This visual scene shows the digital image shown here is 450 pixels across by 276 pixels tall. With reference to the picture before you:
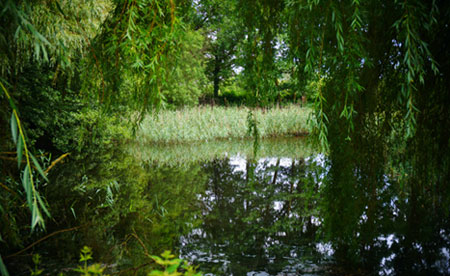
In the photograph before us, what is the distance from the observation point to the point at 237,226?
11.1ft

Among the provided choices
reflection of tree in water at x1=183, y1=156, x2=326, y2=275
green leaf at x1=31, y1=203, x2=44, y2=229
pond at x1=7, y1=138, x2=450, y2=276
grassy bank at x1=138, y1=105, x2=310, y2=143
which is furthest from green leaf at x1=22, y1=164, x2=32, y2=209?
grassy bank at x1=138, y1=105, x2=310, y2=143

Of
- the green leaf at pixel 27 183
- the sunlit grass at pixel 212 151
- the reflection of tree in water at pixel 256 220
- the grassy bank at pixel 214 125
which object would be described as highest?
the green leaf at pixel 27 183

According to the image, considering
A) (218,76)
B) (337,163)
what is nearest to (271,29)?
(337,163)

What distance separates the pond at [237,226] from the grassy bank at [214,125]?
4753 mm

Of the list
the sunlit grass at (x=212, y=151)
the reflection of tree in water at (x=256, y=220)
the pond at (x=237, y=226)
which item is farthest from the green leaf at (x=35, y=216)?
the sunlit grass at (x=212, y=151)

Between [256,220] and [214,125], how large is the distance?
7.87 m

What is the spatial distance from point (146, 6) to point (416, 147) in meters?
1.70

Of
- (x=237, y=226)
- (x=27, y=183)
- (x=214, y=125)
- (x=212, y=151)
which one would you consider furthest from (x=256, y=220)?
(x=214, y=125)

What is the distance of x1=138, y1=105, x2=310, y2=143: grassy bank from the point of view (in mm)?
10742

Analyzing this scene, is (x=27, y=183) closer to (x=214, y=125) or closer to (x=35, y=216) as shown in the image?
(x=35, y=216)

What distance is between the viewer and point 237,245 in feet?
9.52

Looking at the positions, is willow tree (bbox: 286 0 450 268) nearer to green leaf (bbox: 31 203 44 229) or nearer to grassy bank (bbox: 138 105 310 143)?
green leaf (bbox: 31 203 44 229)

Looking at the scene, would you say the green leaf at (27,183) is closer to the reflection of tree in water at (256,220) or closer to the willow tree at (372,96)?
the willow tree at (372,96)

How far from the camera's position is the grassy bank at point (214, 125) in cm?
1074
